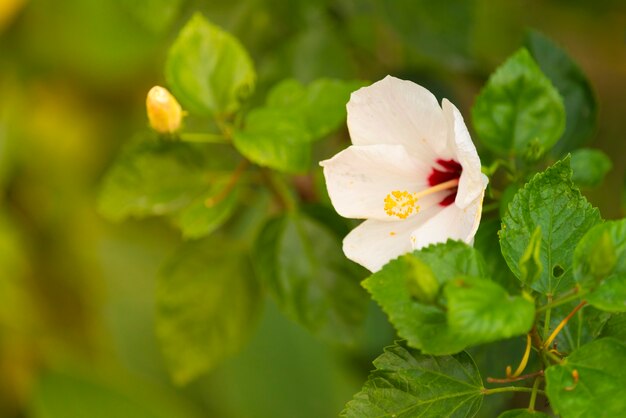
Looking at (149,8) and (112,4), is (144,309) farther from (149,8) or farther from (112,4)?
(149,8)

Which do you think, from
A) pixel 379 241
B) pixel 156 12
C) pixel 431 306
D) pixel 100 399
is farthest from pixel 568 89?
pixel 100 399

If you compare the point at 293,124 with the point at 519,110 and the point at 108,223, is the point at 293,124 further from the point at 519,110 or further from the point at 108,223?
the point at 108,223

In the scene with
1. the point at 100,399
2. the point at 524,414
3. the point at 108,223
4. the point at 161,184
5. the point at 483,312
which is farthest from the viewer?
the point at 108,223

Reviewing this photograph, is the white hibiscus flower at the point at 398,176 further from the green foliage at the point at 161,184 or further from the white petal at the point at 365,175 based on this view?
the green foliage at the point at 161,184

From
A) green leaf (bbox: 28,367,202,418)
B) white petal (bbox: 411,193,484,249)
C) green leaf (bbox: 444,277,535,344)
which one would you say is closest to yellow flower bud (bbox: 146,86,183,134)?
white petal (bbox: 411,193,484,249)

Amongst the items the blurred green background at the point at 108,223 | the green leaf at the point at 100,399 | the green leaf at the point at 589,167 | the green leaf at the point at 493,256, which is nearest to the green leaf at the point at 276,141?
the green leaf at the point at 493,256

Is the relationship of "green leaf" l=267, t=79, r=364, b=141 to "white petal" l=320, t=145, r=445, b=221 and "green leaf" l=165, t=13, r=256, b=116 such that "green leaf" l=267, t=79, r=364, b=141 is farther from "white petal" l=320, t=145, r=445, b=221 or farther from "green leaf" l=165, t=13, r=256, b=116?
"white petal" l=320, t=145, r=445, b=221
